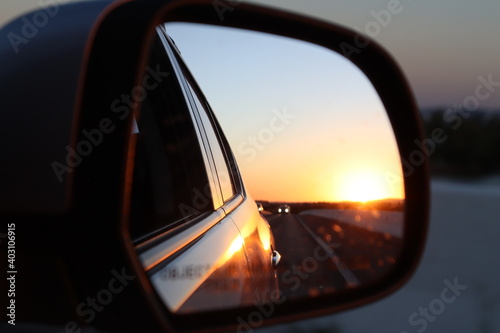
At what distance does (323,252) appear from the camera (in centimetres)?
298

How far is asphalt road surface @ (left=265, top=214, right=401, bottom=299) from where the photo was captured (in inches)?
112

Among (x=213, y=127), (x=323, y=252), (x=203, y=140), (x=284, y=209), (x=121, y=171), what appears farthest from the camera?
(x=213, y=127)

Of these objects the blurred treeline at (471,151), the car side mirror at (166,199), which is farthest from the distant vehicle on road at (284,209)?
the blurred treeline at (471,151)

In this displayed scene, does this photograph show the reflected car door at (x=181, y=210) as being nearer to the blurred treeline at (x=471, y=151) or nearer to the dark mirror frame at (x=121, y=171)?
the dark mirror frame at (x=121, y=171)

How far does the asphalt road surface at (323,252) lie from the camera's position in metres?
2.83

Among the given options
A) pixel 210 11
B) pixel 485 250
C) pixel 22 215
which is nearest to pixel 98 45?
pixel 22 215

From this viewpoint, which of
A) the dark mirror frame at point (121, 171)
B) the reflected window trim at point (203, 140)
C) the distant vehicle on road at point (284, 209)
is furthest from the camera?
the reflected window trim at point (203, 140)

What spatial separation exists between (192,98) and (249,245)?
2.16ft

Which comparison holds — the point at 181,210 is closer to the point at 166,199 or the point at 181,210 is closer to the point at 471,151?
the point at 166,199

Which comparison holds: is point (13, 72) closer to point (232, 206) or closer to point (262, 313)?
point (262, 313)

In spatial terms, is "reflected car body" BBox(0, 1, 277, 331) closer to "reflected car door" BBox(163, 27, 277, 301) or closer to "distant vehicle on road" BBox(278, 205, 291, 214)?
"distant vehicle on road" BBox(278, 205, 291, 214)

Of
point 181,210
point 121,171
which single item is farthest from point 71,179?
point 181,210

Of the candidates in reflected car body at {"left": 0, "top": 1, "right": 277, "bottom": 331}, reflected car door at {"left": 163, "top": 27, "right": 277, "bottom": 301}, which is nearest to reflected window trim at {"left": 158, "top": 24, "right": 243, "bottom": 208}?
reflected car door at {"left": 163, "top": 27, "right": 277, "bottom": 301}

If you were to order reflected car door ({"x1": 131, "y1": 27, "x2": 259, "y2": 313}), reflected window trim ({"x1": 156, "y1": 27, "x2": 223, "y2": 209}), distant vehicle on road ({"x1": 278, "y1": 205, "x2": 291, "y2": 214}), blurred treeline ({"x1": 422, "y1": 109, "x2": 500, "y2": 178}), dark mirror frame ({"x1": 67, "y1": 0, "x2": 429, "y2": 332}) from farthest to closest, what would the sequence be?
1. blurred treeline ({"x1": 422, "y1": 109, "x2": 500, "y2": 178})
2. reflected window trim ({"x1": 156, "y1": 27, "x2": 223, "y2": 209})
3. distant vehicle on road ({"x1": 278, "y1": 205, "x2": 291, "y2": 214})
4. reflected car door ({"x1": 131, "y1": 27, "x2": 259, "y2": 313})
5. dark mirror frame ({"x1": 67, "y1": 0, "x2": 429, "y2": 332})
